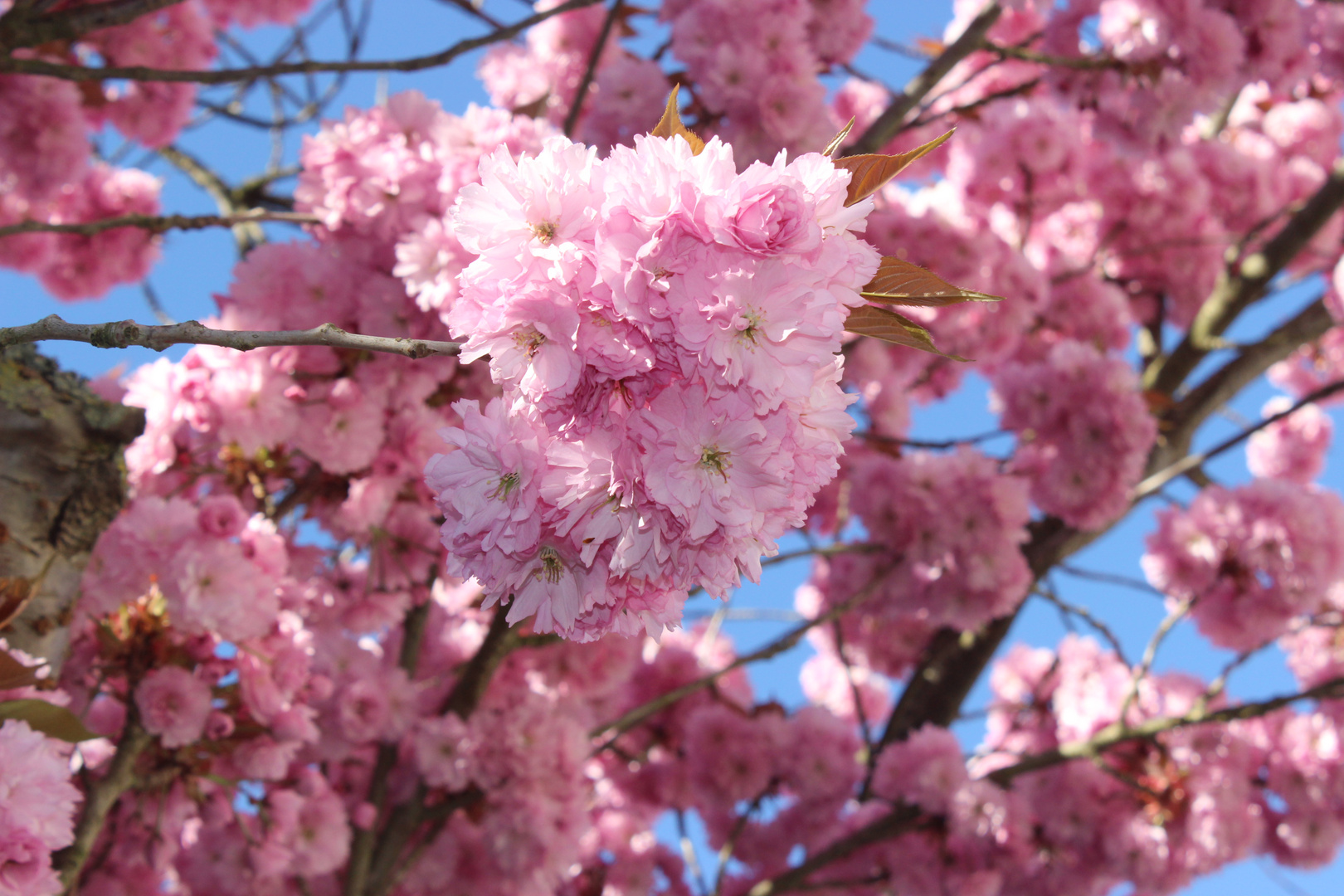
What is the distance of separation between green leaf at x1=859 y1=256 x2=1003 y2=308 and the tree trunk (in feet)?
4.56

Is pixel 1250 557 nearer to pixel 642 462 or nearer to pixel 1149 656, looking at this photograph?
pixel 1149 656

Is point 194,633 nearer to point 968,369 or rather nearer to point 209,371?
point 209,371

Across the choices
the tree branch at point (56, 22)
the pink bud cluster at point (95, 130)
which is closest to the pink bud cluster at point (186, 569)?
the tree branch at point (56, 22)

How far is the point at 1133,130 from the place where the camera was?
3.20 metres

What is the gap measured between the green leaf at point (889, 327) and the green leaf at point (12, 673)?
112 centimetres

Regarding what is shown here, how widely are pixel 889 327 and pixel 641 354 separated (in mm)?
259

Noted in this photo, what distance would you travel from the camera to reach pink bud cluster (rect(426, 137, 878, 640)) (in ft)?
2.70

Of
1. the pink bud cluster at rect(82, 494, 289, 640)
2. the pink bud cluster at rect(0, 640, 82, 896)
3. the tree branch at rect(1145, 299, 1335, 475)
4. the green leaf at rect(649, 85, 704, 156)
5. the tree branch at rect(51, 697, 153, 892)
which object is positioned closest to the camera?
the green leaf at rect(649, 85, 704, 156)

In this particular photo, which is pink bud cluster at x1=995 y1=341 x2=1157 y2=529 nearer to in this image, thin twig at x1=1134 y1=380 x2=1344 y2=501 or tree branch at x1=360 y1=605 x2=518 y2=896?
thin twig at x1=1134 y1=380 x2=1344 y2=501

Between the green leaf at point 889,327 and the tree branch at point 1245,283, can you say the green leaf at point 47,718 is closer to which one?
the green leaf at point 889,327

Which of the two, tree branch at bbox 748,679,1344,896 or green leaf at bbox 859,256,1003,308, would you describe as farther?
tree branch at bbox 748,679,1344,896

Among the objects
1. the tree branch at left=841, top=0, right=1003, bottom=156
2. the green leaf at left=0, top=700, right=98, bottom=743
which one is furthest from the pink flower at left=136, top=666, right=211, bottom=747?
the tree branch at left=841, top=0, right=1003, bottom=156

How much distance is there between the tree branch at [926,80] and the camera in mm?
2539

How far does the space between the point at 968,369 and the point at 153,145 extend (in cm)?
365
